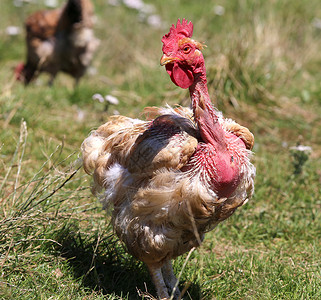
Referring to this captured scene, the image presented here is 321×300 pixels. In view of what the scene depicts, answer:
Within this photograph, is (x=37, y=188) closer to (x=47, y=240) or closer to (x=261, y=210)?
(x=47, y=240)

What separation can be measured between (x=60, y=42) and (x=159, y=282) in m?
5.88

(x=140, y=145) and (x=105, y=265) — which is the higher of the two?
(x=140, y=145)

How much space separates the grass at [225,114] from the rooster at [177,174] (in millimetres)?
339

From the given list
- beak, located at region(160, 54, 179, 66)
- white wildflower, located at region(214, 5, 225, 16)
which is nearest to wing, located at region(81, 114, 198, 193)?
beak, located at region(160, 54, 179, 66)

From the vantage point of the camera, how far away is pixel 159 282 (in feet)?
10.5

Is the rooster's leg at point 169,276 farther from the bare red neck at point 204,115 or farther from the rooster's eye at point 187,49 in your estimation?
the rooster's eye at point 187,49

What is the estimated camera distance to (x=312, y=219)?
14.4ft

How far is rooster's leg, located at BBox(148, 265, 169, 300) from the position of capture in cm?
318

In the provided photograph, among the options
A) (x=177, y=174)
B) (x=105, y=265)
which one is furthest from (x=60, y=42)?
(x=177, y=174)

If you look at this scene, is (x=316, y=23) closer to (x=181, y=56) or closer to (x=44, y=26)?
(x=44, y=26)

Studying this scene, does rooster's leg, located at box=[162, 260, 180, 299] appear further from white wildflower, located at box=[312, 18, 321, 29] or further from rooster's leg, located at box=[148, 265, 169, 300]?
white wildflower, located at box=[312, 18, 321, 29]

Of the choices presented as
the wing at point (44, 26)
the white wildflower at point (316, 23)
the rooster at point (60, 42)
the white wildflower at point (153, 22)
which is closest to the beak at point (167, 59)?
the rooster at point (60, 42)

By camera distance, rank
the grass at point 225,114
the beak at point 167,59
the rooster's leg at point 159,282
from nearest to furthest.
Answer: the beak at point 167,59 → the rooster's leg at point 159,282 → the grass at point 225,114

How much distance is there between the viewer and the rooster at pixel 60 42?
7.86 metres
